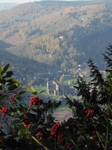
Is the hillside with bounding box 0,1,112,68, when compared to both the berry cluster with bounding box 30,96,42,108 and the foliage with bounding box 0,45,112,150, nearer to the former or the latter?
the foliage with bounding box 0,45,112,150

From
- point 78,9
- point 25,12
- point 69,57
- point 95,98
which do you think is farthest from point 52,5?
point 95,98

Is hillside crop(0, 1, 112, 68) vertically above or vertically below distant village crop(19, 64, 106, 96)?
above

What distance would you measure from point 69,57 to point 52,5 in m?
88.1

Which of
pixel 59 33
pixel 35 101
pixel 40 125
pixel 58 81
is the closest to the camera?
pixel 35 101

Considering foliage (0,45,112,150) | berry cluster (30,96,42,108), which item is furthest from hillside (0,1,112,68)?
berry cluster (30,96,42,108)

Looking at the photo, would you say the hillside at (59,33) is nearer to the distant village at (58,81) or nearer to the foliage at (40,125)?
the distant village at (58,81)

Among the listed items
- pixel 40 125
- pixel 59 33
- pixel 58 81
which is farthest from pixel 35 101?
pixel 59 33

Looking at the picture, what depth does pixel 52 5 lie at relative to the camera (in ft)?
632

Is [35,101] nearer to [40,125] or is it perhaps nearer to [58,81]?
[40,125]

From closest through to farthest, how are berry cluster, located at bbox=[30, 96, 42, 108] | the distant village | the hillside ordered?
1. berry cluster, located at bbox=[30, 96, 42, 108]
2. the distant village
3. the hillside

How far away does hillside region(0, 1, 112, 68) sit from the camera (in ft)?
367

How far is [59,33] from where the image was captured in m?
124

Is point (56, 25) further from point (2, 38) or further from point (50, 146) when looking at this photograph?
point (50, 146)

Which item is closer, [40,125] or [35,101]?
[35,101]
